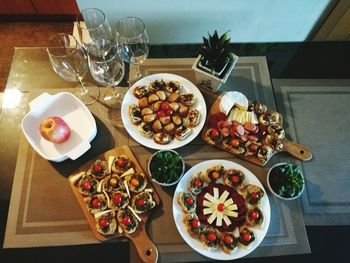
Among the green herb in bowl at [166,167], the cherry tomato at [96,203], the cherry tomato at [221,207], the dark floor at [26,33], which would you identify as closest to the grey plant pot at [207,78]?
the green herb in bowl at [166,167]

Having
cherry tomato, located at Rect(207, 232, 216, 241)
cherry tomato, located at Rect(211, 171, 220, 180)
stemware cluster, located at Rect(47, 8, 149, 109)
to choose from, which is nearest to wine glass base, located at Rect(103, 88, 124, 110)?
stemware cluster, located at Rect(47, 8, 149, 109)

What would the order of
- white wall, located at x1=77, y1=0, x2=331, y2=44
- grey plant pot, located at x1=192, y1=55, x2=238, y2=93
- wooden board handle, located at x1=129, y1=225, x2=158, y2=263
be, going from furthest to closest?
1. white wall, located at x1=77, y1=0, x2=331, y2=44
2. grey plant pot, located at x1=192, y1=55, x2=238, y2=93
3. wooden board handle, located at x1=129, y1=225, x2=158, y2=263

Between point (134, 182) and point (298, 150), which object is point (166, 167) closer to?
point (134, 182)

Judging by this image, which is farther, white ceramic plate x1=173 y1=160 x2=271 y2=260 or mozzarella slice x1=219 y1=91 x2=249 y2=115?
mozzarella slice x1=219 y1=91 x2=249 y2=115

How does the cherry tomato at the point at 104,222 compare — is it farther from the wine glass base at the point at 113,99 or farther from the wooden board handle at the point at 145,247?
the wine glass base at the point at 113,99

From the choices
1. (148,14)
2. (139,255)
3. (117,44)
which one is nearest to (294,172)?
(139,255)

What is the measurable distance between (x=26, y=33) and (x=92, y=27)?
2.62ft

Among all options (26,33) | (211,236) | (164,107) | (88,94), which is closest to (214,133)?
(164,107)

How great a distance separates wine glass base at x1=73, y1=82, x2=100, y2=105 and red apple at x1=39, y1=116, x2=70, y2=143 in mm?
122

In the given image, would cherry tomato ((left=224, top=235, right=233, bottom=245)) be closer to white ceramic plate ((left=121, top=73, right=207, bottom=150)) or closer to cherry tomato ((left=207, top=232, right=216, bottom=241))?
cherry tomato ((left=207, top=232, right=216, bottom=241))

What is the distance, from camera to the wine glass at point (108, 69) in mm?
830

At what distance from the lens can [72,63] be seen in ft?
2.85

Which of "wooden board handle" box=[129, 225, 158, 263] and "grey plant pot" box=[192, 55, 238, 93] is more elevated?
"grey plant pot" box=[192, 55, 238, 93]

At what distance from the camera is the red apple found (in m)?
0.81
